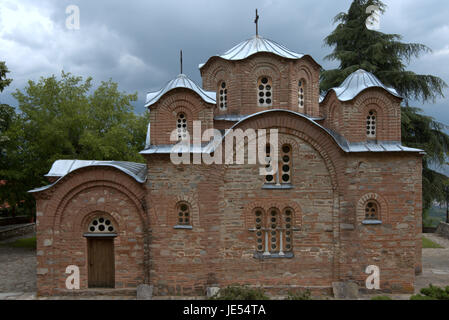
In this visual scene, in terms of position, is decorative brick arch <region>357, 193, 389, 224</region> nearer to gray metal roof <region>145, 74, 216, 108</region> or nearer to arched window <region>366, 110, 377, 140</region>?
arched window <region>366, 110, 377, 140</region>

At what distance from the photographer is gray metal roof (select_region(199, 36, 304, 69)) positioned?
11109mm

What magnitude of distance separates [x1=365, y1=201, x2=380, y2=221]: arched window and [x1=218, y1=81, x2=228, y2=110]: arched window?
5727 mm

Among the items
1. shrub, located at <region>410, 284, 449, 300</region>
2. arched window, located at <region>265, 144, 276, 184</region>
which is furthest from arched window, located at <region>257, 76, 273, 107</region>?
shrub, located at <region>410, 284, 449, 300</region>

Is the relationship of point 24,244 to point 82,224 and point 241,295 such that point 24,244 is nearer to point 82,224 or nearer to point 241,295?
point 82,224

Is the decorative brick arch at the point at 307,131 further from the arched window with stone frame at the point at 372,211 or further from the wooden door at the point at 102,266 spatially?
the wooden door at the point at 102,266

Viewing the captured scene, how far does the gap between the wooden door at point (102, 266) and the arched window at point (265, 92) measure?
6713 millimetres

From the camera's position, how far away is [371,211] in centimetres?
966

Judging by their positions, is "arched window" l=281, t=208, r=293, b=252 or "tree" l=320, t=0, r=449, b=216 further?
"tree" l=320, t=0, r=449, b=216

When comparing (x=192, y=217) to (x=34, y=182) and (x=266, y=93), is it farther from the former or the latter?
(x=34, y=182)

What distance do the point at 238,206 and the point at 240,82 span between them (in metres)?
4.32

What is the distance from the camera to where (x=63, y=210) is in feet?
31.6

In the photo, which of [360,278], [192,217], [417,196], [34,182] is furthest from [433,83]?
[34,182]

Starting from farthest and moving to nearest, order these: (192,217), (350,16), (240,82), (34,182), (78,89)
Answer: (350,16)
(78,89)
(34,182)
(240,82)
(192,217)

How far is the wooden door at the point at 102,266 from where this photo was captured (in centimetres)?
973
